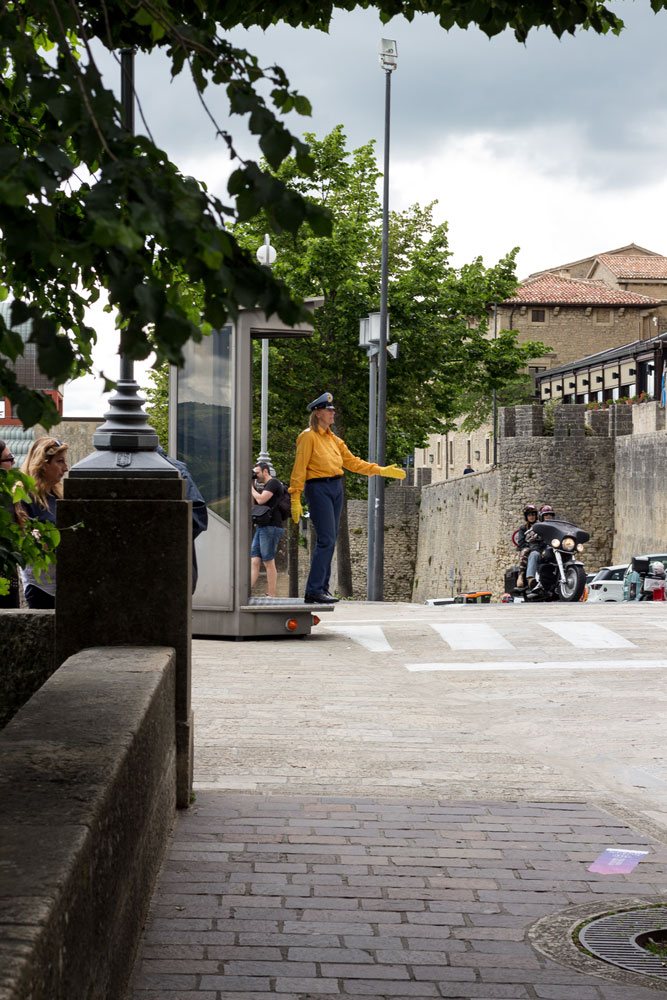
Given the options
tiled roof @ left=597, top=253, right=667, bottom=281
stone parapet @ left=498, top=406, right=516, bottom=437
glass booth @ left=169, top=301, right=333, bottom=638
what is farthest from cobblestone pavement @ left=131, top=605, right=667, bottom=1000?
tiled roof @ left=597, top=253, right=667, bottom=281

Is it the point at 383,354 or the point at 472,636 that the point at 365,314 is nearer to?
the point at 383,354

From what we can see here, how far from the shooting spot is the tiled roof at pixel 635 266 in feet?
318

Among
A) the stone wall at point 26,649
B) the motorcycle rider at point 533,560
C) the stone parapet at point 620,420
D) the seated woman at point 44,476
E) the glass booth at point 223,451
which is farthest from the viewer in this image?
the stone parapet at point 620,420

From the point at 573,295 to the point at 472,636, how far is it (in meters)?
81.1

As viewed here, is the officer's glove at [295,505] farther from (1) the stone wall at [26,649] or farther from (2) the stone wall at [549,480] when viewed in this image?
(2) the stone wall at [549,480]

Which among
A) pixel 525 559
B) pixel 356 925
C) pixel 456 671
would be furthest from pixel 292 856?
pixel 525 559

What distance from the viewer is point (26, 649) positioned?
5957mm

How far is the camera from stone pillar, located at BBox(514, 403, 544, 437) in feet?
160

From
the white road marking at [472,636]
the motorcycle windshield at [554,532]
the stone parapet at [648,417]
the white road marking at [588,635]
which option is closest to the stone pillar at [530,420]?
the stone parapet at [648,417]

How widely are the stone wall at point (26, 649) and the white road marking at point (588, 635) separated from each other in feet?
23.9

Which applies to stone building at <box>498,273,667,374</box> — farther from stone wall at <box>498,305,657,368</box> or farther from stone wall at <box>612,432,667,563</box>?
stone wall at <box>612,432,667,563</box>

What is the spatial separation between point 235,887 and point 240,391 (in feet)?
24.5

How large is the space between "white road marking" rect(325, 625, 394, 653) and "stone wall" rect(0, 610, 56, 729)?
A: 20.8 ft

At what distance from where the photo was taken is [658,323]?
85.8 meters
